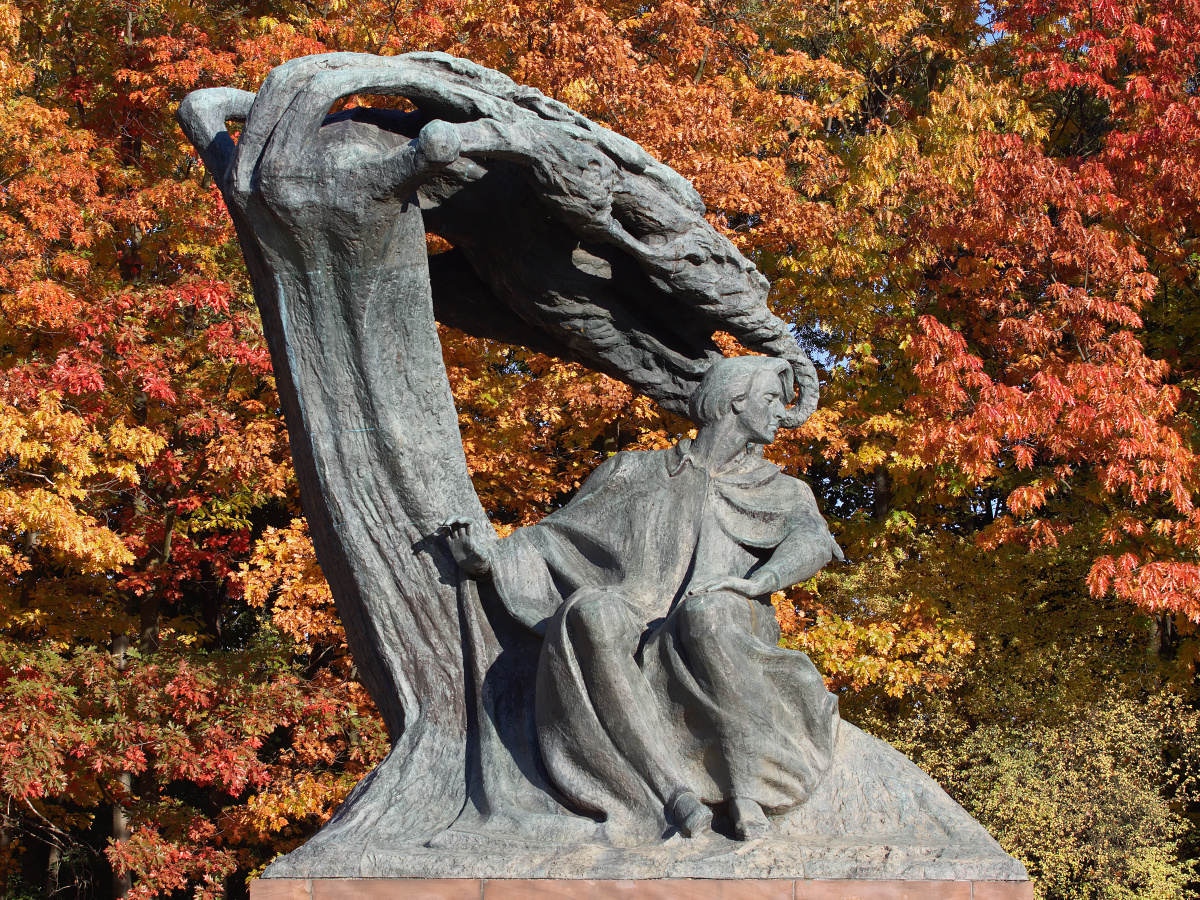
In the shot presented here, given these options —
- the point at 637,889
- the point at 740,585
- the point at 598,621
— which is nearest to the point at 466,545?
the point at 598,621

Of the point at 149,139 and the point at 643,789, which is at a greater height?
the point at 149,139

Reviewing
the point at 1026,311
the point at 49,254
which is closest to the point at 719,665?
the point at 1026,311

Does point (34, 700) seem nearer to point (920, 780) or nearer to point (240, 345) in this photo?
point (240, 345)

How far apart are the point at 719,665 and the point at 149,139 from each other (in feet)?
33.5

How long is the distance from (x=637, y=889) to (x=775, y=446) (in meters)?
6.96

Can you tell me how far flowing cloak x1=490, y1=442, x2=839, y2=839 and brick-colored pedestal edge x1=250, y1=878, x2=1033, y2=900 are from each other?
239mm

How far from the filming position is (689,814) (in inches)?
146

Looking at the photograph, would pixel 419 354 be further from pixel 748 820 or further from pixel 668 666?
pixel 748 820

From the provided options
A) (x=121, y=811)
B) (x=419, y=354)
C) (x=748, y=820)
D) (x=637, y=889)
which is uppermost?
(x=419, y=354)

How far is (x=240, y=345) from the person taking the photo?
31.5 ft

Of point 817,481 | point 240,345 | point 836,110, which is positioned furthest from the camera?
point 817,481

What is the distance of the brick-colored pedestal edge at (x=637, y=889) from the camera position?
11.6ft

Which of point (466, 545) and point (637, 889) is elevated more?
point (466, 545)

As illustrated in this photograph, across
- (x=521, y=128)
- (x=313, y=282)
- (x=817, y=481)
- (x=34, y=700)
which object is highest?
(x=521, y=128)
